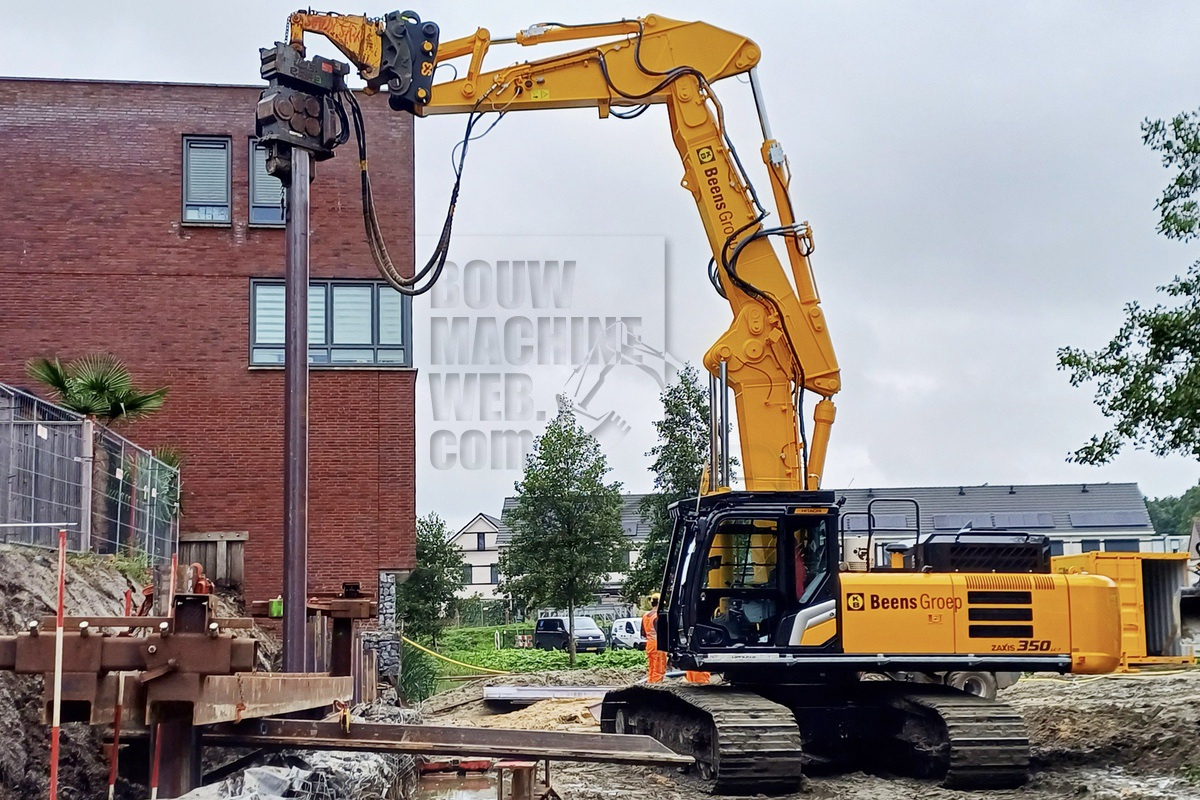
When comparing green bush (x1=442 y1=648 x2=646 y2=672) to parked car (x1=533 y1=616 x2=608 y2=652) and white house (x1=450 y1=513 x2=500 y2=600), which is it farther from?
white house (x1=450 y1=513 x2=500 y2=600)

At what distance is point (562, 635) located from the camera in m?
44.7

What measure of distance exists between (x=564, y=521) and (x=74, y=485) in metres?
20.3

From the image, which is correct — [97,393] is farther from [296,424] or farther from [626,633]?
[626,633]

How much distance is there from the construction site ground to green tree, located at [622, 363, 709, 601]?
15.1 metres

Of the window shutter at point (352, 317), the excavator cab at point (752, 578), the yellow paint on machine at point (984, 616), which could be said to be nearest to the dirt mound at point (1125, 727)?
the yellow paint on machine at point (984, 616)

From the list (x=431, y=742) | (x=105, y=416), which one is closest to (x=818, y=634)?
(x=431, y=742)

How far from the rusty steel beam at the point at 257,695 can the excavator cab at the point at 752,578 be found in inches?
174

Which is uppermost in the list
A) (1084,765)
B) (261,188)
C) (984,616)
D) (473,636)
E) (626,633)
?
(261,188)

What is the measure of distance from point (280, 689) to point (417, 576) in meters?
36.1

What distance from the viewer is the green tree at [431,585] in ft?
135

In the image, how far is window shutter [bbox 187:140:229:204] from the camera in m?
22.2

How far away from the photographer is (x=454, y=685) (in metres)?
30.9

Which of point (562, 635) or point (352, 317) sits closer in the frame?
point (352, 317)

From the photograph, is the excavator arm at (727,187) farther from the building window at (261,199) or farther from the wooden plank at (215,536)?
the wooden plank at (215,536)
